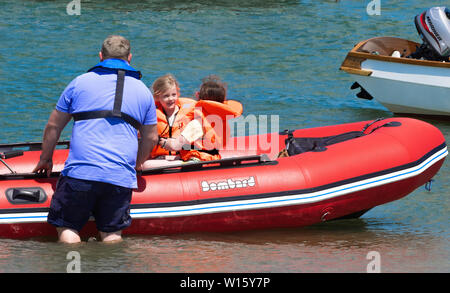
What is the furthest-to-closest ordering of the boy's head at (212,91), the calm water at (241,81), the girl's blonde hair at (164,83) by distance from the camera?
the boy's head at (212,91) < the girl's blonde hair at (164,83) < the calm water at (241,81)

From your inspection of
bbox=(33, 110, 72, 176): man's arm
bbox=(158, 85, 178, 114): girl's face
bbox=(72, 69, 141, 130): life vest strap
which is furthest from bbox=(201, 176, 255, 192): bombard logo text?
bbox=(33, 110, 72, 176): man's arm

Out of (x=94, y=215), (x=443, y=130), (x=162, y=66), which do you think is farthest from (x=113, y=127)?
(x=162, y=66)

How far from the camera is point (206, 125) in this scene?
18.1 ft

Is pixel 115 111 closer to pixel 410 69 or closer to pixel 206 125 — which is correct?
pixel 206 125

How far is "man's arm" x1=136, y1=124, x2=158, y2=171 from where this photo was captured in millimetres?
4840

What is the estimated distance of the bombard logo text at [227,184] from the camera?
5320 mm

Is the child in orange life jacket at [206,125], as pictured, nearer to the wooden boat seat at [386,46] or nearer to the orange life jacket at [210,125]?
the orange life jacket at [210,125]

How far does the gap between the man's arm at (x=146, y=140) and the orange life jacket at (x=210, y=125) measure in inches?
24.9

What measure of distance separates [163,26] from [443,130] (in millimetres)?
7505

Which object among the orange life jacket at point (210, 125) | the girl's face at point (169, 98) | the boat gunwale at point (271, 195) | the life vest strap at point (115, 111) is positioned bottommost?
the boat gunwale at point (271, 195)

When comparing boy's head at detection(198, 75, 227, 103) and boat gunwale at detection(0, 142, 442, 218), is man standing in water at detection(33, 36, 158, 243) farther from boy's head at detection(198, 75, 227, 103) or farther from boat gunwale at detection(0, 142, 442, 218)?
boy's head at detection(198, 75, 227, 103)

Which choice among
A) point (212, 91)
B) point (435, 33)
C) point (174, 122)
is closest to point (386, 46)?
point (435, 33)

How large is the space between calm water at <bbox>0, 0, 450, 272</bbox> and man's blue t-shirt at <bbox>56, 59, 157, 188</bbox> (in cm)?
54

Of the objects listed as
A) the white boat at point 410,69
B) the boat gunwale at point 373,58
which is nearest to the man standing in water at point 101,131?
the boat gunwale at point 373,58
